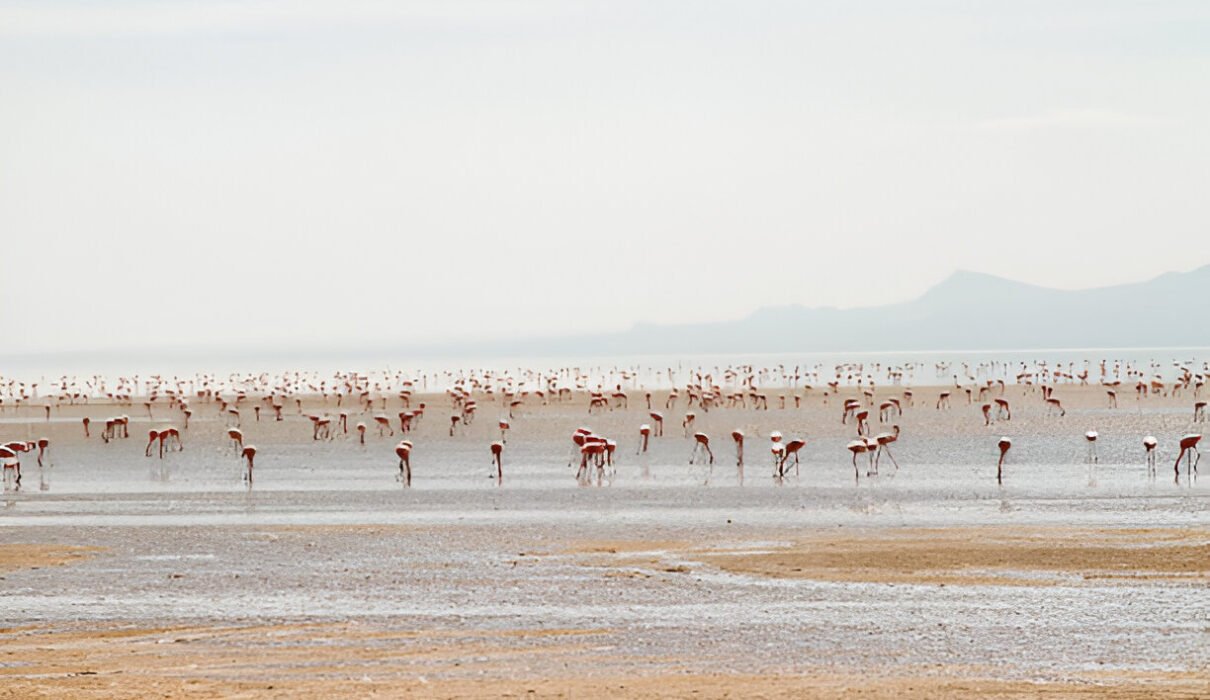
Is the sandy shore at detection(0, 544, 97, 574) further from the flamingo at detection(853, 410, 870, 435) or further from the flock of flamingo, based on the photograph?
the flamingo at detection(853, 410, 870, 435)

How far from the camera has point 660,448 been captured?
3438cm

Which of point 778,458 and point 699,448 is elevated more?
point 778,458

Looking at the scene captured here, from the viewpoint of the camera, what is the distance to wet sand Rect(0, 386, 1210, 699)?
10641 mm

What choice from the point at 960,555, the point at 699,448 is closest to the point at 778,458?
the point at 699,448

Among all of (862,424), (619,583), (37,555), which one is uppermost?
(862,424)

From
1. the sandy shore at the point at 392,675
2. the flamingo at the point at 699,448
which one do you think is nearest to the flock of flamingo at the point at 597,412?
the flamingo at the point at 699,448

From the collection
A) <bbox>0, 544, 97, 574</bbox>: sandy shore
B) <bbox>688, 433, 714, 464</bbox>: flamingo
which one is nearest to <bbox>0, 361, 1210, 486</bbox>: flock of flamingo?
<bbox>688, 433, 714, 464</bbox>: flamingo

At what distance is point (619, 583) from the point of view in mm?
14680

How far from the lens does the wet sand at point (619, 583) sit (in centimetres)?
1064

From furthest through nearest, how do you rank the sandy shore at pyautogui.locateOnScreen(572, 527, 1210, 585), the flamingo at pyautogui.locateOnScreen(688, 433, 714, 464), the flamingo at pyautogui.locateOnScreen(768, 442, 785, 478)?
1. the flamingo at pyautogui.locateOnScreen(688, 433, 714, 464)
2. the flamingo at pyautogui.locateOnScreen(768, 442, 785, 478)
3. the sandy shore at pyautogui.locateOnScreen(572, 527, 1210, 585)

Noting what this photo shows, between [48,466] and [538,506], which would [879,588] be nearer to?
[538,506]

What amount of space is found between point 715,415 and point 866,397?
7.73 m

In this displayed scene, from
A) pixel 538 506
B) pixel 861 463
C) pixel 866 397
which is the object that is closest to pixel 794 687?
pixel 538 506

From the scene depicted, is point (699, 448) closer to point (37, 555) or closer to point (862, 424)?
point (862, 424)
